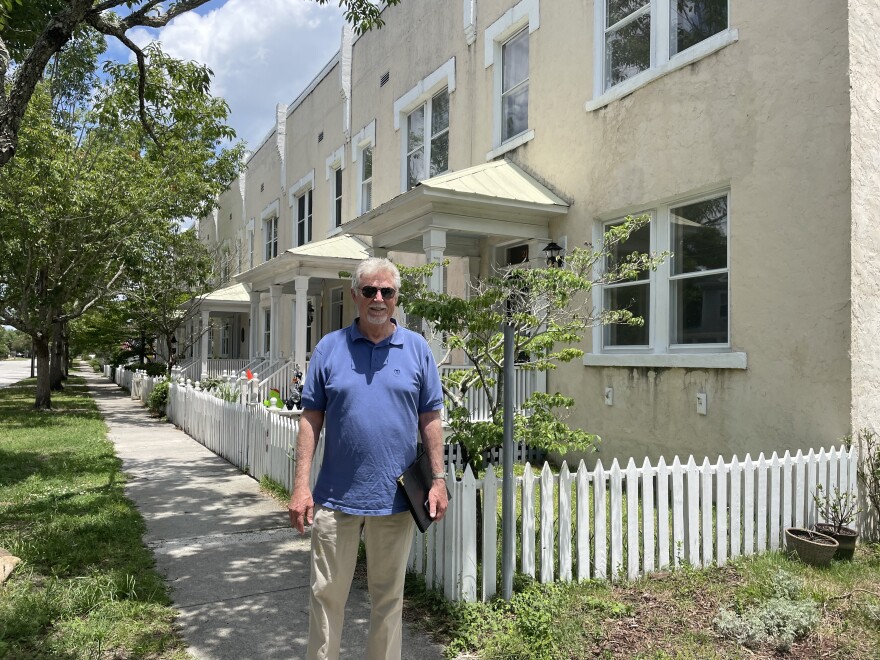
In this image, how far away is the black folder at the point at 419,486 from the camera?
2943 millimetres

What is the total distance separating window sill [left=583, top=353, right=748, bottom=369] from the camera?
650 cm

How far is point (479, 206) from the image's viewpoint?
8.58 meters

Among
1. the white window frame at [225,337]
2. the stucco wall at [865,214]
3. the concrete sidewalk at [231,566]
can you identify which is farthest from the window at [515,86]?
the white window frame at [225,337]

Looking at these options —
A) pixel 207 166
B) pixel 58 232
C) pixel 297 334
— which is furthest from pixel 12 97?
pixel 207 166

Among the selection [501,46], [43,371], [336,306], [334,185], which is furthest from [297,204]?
[501,46]

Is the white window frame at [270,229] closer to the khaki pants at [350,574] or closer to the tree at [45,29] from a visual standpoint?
the tree at [45,29]

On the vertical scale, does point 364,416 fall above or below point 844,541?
above

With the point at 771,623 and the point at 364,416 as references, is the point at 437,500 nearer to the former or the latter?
the point at 364,416

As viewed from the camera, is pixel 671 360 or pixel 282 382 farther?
pixel 282 382

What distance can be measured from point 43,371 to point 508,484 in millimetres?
16165

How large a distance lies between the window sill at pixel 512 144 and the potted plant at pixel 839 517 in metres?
6.11

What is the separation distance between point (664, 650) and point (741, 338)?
3.81m

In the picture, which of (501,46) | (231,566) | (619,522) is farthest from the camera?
(501,46)

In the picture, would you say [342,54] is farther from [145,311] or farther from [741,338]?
[741,338]
